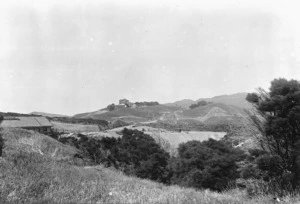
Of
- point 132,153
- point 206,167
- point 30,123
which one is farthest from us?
point 30,123

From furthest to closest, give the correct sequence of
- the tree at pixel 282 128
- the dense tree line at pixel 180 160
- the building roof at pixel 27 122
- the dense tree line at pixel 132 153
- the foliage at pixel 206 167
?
the building roof at pixel 27 122 → the dense tree line at pixel 132 153 → the dense tree line at pixel 180 160 → the foliage at pixel 206 167 → the tree at pixel 282 128

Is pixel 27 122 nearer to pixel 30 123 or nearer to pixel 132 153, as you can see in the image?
pixel 30 123

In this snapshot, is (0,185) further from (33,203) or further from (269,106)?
(269,106)

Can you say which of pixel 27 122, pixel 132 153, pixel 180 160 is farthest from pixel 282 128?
pixel 27 122

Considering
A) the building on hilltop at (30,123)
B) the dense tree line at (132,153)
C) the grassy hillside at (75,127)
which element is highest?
the building on hilltop at (30,123)

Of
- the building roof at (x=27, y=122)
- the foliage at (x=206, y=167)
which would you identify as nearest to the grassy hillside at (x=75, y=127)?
the building roof at (x=27, y=122)

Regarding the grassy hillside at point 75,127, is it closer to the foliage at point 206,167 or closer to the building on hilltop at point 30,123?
the building on hilltop at point 30,123

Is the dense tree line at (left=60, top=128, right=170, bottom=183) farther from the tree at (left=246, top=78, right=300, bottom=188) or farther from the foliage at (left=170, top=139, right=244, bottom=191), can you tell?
the tree at (left=246, top=78, right=300, bottom=188)
